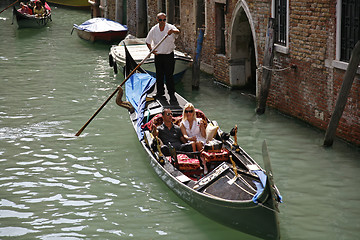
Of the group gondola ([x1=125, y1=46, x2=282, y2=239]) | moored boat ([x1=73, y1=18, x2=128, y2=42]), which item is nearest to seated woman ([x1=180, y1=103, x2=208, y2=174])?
gondola ([x1=125, y1=46, x2=282, y2=239])

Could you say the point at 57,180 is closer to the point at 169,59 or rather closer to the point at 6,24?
the point at 169,59

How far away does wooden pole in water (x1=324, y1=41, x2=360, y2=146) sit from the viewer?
5.88 m

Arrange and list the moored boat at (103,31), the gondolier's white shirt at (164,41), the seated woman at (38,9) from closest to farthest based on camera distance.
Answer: the gondolier's white shirt at (164,41), the moored boat at (103,31), the seated woman at (38,9)

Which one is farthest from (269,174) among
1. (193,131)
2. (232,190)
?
(193,131)

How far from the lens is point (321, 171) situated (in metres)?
5.84

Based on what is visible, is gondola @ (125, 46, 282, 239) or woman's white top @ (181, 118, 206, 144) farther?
woman's white top @ (181, 118, 206, 144)

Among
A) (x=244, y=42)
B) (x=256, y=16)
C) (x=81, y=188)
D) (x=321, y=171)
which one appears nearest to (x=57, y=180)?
(x=81, y=188)

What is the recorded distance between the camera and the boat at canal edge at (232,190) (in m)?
4.20

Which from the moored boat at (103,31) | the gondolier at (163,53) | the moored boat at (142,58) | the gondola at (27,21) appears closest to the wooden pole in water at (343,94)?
the gondolier at (163,53)

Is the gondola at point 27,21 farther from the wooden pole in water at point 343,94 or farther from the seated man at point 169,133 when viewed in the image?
the wooden pole in water at point 343,94

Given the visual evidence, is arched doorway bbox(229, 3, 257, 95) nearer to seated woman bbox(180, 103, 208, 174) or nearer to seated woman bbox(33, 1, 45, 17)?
seated woman bbox(180, 103, 208, 174)

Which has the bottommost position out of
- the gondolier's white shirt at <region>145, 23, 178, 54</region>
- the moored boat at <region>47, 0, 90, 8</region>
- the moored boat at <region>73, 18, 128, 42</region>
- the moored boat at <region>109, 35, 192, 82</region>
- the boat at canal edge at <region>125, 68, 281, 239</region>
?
the boat at canal edge at <region>125, 68, 281, 239</region>

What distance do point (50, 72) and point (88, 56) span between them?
2061mm

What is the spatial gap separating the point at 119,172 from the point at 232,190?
1725mm
